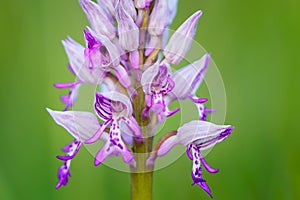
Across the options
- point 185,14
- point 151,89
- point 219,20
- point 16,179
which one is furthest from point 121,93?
point 185,14

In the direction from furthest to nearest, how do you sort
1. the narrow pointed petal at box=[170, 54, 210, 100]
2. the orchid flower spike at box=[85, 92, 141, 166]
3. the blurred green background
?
1. the blurred green background
2. the narrow pointed petal at box=[170, 54, 210, 100]
3. the orchid flower spike at box=[85, 92, 141, 166]

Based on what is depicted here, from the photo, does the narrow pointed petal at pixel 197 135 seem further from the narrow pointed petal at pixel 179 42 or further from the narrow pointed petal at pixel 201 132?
the narrow pointed petal at pixel 179 42

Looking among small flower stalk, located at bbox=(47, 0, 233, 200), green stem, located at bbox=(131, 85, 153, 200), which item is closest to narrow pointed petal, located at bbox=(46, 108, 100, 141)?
small flower stalk, located at bbox=(47, 0, 233, 200)

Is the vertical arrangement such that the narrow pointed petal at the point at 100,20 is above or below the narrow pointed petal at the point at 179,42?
above

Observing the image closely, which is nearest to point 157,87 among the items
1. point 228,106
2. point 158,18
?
point 158,18

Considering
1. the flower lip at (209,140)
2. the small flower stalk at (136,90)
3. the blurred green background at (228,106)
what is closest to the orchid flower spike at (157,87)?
the small flower stalk at (136,90)

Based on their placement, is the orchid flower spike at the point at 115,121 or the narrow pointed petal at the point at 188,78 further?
the narrow pointed petal at the point at 188,78

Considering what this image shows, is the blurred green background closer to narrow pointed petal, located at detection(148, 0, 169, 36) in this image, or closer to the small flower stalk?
the small flower stalk
